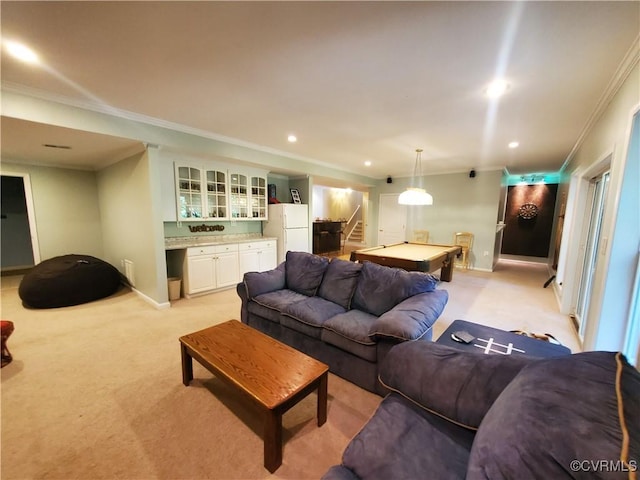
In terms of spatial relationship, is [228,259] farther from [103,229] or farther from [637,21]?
[637,21]

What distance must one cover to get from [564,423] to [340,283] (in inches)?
80.0

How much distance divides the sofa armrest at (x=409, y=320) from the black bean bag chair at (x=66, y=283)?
4.27 metres

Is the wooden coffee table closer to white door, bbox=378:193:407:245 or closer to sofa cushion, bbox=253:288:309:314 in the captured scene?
sofa cushion, bbox=253:288:309:314

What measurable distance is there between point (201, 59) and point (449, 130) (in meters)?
3.02

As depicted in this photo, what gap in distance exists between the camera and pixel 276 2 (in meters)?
1.40

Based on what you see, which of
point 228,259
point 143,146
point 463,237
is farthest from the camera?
point 463,237

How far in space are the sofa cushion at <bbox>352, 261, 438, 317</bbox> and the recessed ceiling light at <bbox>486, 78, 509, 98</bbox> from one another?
1743 millimetres

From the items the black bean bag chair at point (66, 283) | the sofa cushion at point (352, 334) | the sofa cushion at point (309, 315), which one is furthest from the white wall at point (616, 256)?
the black bean bag chair at point (66, 283)

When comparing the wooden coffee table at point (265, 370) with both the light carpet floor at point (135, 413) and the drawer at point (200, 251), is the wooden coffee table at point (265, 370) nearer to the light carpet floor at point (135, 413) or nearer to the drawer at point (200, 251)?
the light carpet floor at point (135, 413)

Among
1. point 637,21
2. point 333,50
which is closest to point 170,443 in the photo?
point 333,50

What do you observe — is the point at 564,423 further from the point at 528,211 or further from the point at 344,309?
the point at 528,211

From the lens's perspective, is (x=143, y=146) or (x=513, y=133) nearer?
(x=143, y=146)

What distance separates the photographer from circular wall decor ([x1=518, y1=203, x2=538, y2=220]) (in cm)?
730

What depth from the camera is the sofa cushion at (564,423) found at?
61 centimetres
